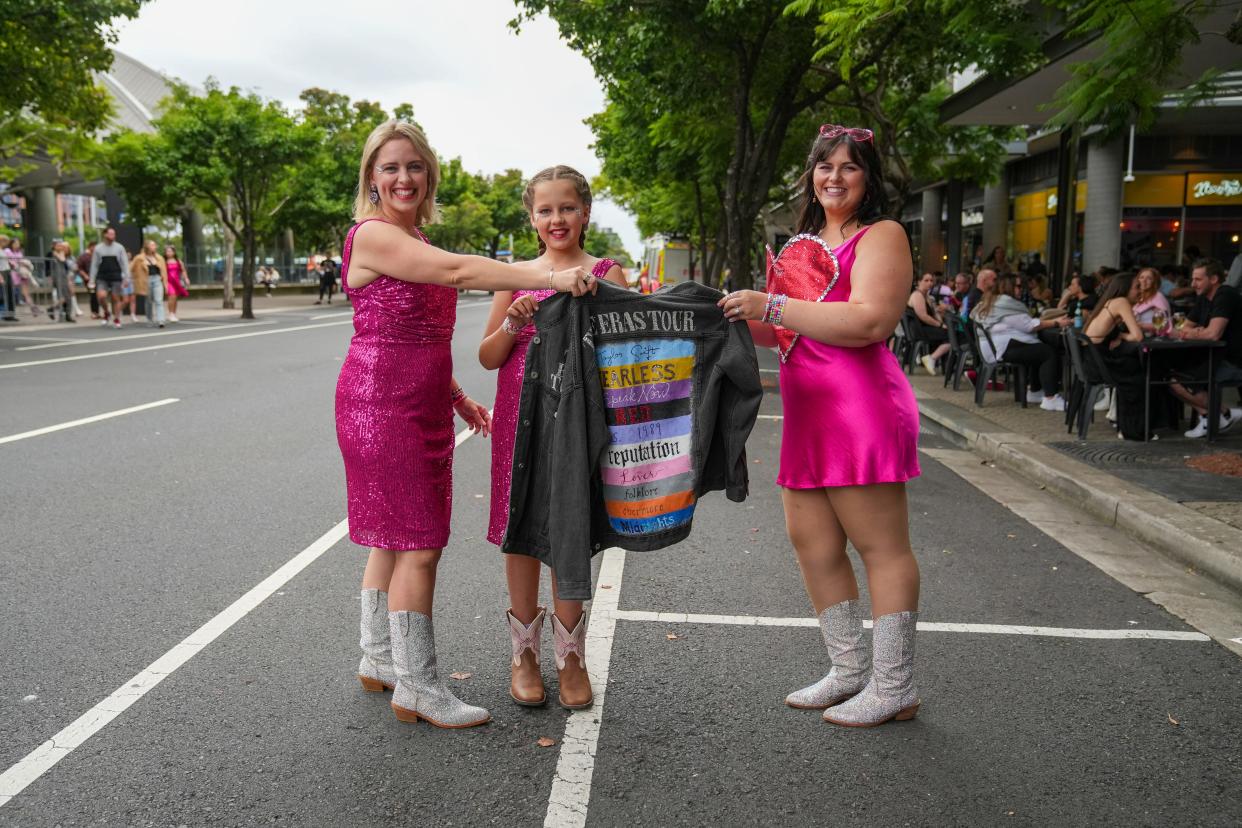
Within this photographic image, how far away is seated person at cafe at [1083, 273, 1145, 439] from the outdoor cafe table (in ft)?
0.24

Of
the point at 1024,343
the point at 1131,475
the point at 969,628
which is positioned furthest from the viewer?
the point at 1024,343

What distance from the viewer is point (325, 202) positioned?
140ft

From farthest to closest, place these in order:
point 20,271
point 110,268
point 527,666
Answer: point 20,271 → point 110,268 → point 527,666

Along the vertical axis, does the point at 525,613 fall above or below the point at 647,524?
below

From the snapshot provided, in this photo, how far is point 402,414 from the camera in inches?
132

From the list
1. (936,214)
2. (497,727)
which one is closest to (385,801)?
(497,727)

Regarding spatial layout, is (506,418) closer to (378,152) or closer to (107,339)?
(378,152)

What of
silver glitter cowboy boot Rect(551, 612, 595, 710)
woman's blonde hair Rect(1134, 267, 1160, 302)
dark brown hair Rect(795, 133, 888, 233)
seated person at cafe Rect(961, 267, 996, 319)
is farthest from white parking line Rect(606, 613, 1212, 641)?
seated person at cafe Rect(961, 267, 996, 319)

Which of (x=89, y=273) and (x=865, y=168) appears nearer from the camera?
(x=865, y=168)

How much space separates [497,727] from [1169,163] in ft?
84.3

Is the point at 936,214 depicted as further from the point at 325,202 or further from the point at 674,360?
the point at 674,360

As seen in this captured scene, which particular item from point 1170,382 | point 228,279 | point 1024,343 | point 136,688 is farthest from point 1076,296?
point 228,279

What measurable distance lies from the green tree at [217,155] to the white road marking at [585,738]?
85.0ft

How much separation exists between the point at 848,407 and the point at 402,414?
1423 mm
